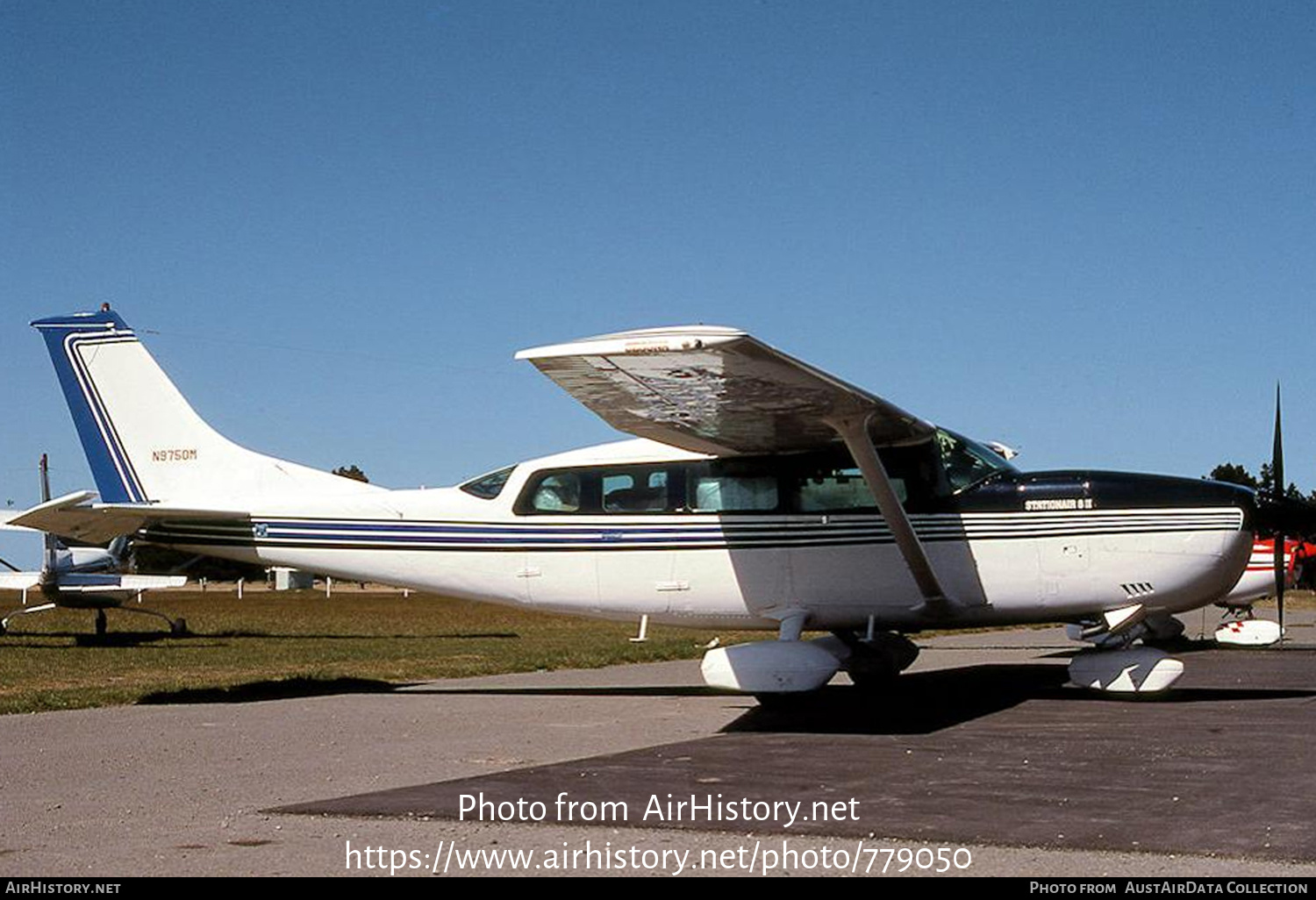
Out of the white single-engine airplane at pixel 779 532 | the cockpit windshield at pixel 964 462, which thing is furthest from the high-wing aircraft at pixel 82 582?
the cockpit windshield at pixel 964 462

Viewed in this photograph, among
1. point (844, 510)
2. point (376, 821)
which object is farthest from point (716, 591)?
point (376, 821)

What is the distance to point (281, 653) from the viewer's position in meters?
22.6

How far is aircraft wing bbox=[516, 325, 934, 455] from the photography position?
30.6 ft

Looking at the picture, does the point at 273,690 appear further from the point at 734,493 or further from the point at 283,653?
the point at 283,653

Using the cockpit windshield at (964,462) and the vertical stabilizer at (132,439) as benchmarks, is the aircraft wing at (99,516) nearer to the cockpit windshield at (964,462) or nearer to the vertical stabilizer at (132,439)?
the vertical stabilizer at (132,439)

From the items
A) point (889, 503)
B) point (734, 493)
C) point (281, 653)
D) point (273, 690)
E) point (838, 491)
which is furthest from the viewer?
point (281, 653)

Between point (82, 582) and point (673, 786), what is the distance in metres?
28.9

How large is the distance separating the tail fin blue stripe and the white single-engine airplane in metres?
0.38

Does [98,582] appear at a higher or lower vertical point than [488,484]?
lower

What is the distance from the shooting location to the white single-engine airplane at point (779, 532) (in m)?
12.2

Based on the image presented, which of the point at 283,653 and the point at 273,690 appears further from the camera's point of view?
the point at 283,653

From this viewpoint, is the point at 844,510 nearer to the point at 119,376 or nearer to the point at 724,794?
the point at 724,794

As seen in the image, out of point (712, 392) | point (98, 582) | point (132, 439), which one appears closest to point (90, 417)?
point (132, 439)

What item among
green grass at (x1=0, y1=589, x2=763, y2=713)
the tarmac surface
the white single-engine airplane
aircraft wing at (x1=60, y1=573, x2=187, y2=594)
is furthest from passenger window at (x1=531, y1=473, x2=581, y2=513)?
aircraft wing at (x1=60, y1=573, x2=187, y2=594)
